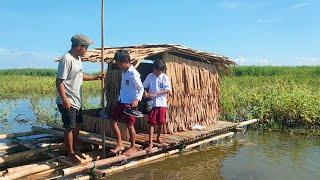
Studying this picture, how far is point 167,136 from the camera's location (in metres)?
8.16

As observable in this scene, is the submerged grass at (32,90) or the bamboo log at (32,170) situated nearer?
Answer: the bamboo log at (32,170)

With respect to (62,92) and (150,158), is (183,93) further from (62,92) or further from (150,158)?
(62,92)

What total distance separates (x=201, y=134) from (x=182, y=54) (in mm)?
1831

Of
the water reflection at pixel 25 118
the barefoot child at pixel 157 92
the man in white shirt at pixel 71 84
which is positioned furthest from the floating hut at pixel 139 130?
the water reflection at pixel 25 118

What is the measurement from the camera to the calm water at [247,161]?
7.20 m

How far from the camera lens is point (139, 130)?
8.42 m

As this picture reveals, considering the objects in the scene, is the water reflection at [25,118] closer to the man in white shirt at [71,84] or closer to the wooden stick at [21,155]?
the wooden stick at [21,155]

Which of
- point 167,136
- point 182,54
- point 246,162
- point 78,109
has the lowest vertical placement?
point 246,162

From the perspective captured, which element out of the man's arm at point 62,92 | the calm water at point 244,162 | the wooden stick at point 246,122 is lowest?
the calm water at point 244,162

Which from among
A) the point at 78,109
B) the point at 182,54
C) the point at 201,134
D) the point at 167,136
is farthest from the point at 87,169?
the point at 182,54

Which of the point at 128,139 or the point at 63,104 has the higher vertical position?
the point at 63,104

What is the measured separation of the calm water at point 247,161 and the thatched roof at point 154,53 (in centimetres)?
201

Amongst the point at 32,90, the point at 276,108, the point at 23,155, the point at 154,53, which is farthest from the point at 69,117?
the point at 32,90

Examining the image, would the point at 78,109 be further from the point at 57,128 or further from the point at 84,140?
the point at 57,128
